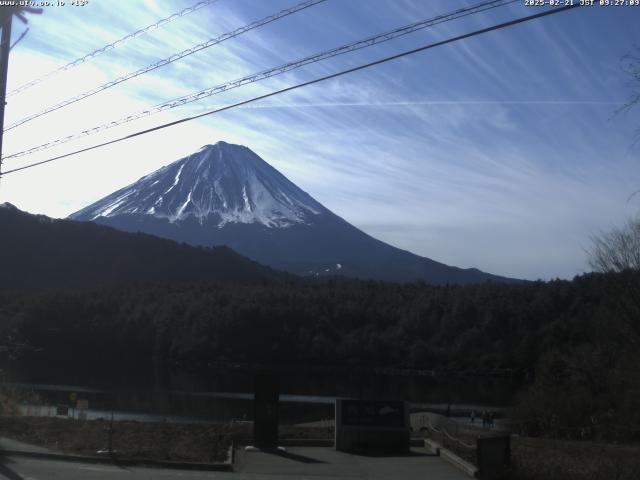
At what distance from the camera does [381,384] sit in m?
85.6

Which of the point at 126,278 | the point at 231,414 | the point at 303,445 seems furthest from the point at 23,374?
the point at 126,278

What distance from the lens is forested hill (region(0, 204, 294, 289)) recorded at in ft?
504

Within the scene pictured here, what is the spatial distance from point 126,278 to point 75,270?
9.50 m

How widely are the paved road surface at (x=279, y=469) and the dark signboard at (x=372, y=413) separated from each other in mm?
867

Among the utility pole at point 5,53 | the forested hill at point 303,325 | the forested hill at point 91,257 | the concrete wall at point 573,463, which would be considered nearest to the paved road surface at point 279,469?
the concrete wall at point 573,463

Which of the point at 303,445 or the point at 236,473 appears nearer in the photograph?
the point at 236,473

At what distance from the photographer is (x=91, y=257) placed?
163m

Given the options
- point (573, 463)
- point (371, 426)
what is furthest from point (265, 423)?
point (573, 463)

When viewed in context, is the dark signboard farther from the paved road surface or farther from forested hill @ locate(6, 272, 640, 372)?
forested hill @ locate(6, 272, 640, 372)

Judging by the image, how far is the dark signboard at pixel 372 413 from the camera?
17453mm

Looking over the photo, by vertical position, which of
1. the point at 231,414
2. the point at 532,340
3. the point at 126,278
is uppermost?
the point at 126,278

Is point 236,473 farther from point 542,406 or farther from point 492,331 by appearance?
point 492,331

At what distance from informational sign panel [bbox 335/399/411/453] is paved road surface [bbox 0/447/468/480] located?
0.61 metres

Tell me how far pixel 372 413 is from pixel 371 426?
27cm
